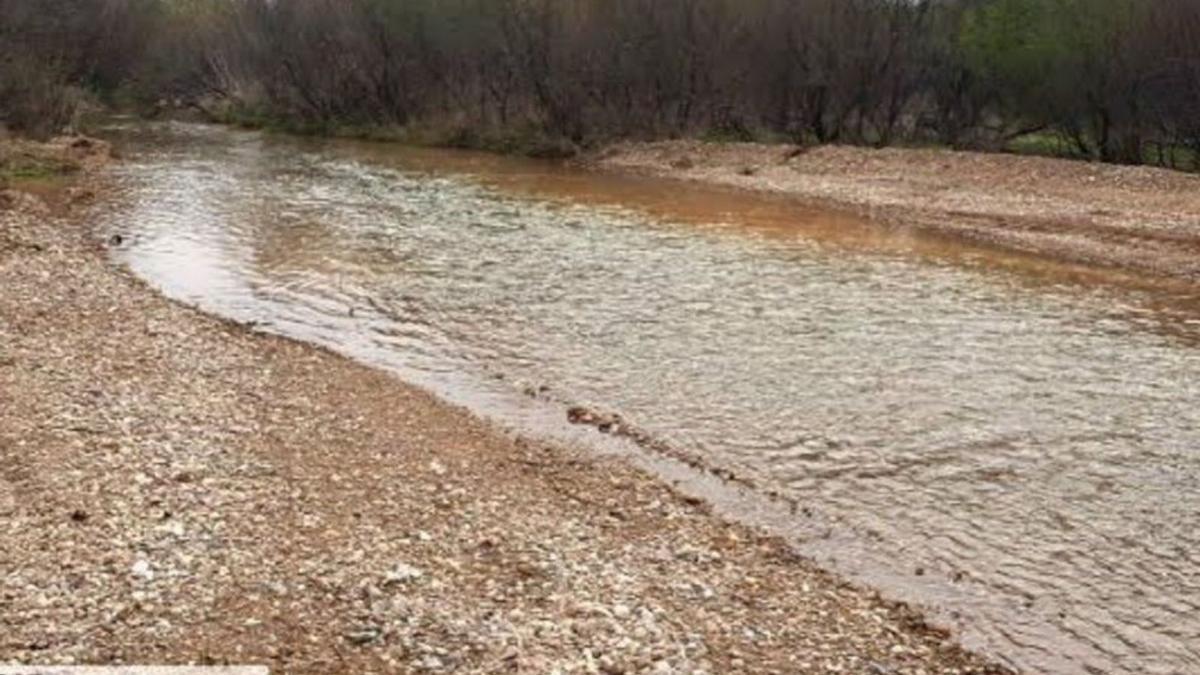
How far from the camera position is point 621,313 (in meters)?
21.1

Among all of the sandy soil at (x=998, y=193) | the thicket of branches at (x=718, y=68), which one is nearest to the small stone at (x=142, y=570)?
the sandy soil at (x=998, y=193)

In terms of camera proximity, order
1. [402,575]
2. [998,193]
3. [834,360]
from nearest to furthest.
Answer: [402,575]
[834,360]
[998,193]

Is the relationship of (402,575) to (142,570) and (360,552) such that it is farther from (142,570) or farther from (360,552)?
(142,570)

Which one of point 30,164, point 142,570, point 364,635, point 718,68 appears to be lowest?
point 364,635

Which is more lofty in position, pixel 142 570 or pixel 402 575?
pixel 142 570

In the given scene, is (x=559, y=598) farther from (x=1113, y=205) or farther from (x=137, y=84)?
(x=137, y=84)

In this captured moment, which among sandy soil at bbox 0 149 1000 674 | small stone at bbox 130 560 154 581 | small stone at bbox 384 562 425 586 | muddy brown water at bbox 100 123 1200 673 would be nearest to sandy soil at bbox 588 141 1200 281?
muddy brown water at bbox 100 123 1200 673

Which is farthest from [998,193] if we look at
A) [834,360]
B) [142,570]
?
[142,570]

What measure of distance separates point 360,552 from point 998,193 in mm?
30784

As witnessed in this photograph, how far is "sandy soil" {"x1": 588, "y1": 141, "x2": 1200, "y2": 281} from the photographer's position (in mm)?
28594

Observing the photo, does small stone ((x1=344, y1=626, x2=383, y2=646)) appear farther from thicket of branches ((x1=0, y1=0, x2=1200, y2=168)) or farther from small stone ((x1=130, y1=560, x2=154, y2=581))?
thicket of branches ((x1=0, y1=0, x2=1200, y2=168))

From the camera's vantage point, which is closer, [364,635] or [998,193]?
[364,635]

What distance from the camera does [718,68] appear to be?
2121 inches

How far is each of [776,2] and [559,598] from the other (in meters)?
47.7
